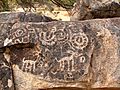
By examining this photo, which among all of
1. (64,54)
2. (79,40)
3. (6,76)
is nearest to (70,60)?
(64,54)

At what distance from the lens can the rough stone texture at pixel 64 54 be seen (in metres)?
2.99

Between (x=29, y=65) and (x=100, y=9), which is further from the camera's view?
(x=100, y=9)

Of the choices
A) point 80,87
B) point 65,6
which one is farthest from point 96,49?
point 65,6

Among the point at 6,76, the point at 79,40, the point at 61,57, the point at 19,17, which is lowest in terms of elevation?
the point at 6,76

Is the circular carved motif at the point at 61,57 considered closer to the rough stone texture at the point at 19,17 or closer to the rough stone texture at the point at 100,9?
the rough stone texture at the point at 19,17

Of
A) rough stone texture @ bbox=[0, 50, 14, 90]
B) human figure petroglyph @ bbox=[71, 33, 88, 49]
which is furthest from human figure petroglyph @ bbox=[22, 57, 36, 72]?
human figure petroglyph @ bbox=[71, 33, 88, 49]

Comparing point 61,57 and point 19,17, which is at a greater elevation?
point 19,17

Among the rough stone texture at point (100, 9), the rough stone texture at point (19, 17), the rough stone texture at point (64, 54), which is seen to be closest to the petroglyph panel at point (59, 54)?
the rough stone texture at point (64, 54)

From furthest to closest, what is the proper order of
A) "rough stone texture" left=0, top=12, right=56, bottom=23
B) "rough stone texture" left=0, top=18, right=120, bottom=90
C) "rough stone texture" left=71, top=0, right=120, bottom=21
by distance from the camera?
"rough stone texture" left=71, top=0, right=120, bottom=21 < "rough stone texture" left=0, top=12, right=56, bottom=23 < "rough stone texture" left=0, top=18, right=120, bottom=90

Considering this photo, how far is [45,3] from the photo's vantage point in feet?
21.2

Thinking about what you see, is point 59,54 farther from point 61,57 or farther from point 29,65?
point 29,65

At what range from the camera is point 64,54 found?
3027 millimetres

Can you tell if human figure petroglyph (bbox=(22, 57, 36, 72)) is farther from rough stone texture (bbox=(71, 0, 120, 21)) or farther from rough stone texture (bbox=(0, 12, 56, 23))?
rough stone texture (bbox=(71, 0, 120, 21))

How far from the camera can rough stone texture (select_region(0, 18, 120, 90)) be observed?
9.80 feet
